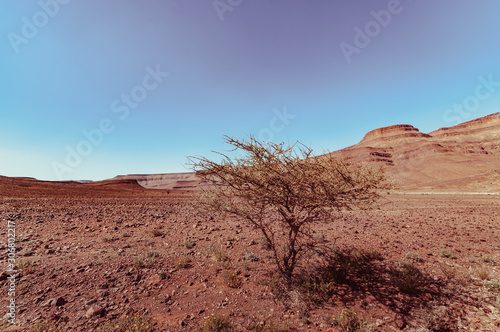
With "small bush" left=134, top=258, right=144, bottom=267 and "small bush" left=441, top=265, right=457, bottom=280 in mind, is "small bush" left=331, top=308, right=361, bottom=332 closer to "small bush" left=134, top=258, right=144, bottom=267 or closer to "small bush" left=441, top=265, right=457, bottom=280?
"small bush" left=441, top=265, right=457, bottom=280

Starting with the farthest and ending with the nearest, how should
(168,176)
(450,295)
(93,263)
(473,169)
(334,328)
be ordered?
(168,176) → (473,169) → (93,263) → (450,295) → (334,328)

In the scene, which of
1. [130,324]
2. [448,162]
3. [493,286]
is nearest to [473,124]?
[448,162]

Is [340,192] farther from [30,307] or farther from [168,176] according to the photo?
[168,176]

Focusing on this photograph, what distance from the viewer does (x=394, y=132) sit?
454 feet

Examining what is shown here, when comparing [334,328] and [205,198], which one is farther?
[205,198]

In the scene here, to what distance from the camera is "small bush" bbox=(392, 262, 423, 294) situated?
5.15 m

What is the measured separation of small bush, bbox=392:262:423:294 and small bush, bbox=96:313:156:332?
19.8 ft

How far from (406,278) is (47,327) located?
837cm

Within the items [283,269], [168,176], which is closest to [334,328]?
[283,269]

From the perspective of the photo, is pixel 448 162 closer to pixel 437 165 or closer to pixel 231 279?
pixel 437 165

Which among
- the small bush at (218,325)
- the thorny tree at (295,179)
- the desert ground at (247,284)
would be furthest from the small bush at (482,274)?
the small bush at (218,325)

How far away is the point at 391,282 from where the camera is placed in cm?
559

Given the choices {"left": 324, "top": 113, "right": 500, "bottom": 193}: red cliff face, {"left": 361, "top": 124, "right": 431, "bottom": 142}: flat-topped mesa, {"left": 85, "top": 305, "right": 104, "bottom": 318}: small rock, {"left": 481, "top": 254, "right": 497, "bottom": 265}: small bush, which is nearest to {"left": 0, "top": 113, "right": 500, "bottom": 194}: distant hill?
{"left": 324, "top": 113, "right": 500, "bottom": 193}: red cliff face

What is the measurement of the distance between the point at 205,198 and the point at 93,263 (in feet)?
13.5
